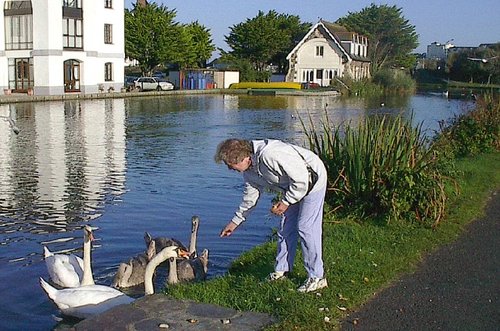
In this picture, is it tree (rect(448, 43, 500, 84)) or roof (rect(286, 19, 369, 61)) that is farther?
tree (rect(448, 43, 500, 84))

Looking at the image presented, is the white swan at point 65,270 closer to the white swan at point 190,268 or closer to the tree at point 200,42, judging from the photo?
the white swan at point 190,268

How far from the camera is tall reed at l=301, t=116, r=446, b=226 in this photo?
9797mm

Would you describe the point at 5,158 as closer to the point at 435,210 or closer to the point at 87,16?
the point at 435,210

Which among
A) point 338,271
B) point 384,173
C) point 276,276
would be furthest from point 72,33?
point 276,276

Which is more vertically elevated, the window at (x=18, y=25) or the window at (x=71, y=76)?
the window at (x=18, y=25)

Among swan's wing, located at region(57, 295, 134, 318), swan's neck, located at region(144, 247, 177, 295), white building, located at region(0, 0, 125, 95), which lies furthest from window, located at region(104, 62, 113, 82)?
swan's wing, located at region(57, 295, 134, 318)

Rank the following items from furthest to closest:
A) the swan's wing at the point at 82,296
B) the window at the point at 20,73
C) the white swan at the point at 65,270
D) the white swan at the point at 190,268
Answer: the window at the point at 20,73 → the white swan at the point at 65,270 → the white swan at the point at 190,268 → the swan's wing at the point at 82,296

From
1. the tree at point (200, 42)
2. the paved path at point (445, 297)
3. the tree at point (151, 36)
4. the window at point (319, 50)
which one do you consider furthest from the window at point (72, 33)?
the paved path at point (445, 297)

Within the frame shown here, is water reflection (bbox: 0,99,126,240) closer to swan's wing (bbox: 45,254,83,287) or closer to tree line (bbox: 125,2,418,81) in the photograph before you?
swan's wing (bbox: 45,254,83,287)

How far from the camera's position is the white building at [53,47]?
1929 inches

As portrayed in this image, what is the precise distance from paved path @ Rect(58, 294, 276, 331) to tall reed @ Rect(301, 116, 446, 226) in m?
4.65

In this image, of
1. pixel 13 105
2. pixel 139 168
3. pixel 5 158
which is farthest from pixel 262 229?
pixel 13 105

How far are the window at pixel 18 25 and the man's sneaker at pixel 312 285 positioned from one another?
47448 mm

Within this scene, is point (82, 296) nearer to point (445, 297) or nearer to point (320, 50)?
point (445, 297)
